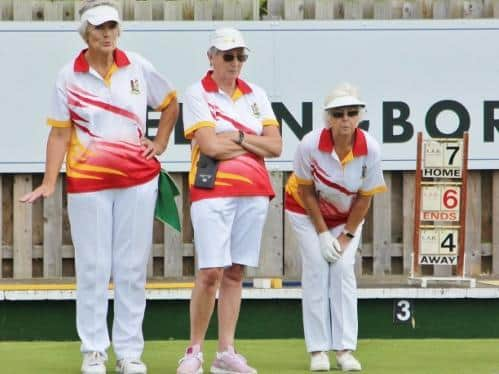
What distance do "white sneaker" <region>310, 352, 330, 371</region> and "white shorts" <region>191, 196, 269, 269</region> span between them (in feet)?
2.22

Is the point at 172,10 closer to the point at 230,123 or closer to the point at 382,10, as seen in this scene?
the point at 382,10

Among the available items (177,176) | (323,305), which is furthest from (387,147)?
(323,305)

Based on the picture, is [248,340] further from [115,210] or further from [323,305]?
[115,210]

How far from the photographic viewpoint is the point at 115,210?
24.7 feet

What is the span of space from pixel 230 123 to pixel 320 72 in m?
3.63

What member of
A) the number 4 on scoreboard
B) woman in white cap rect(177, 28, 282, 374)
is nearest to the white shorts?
woman in white cap rect(177, 28, 282, 374)

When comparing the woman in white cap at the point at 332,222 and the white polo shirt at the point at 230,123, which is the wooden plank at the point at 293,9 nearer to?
the woman in white cap at the point at 332,222

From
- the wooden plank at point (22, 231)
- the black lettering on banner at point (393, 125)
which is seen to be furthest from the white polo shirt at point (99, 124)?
the black lettering on banner at point (393, 125)

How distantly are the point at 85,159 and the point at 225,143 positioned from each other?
0.62 meters

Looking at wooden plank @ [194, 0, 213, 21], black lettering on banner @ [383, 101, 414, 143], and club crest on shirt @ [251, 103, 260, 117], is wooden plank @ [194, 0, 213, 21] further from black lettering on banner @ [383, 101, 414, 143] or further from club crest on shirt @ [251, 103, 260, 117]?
club crest on shirt @ [251, 103, 260, 117]

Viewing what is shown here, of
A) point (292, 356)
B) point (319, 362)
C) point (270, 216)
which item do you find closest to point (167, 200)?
point (319, 362)

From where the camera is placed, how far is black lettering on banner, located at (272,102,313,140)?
1105 cm

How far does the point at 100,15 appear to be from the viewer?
744 cm

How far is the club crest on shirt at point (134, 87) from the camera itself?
24.7 feet
